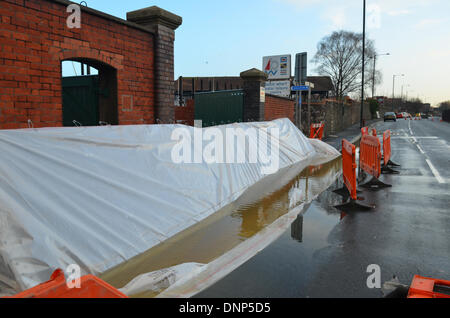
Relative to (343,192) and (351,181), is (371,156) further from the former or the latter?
(351,181)

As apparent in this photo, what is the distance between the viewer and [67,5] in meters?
6.01

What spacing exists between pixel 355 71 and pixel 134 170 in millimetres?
66452

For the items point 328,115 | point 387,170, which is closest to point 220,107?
point 387,170

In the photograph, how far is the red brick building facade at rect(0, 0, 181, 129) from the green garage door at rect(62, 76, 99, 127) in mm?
307

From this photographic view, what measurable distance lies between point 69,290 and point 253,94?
486 inches

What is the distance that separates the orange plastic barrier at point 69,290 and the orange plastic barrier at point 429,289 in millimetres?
2063

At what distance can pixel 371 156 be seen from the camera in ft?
28.3

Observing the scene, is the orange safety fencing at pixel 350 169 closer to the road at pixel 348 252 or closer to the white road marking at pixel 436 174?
the road at pixel 348 252

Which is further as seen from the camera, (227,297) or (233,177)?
(233,177)

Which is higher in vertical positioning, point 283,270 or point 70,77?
point 70,77

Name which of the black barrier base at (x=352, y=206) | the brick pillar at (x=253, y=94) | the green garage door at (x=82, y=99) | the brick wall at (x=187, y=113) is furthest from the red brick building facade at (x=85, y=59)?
the brick wall at (x=187, y=113)
